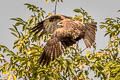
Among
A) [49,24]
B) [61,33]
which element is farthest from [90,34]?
[49,24]

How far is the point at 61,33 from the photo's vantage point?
8.28 m

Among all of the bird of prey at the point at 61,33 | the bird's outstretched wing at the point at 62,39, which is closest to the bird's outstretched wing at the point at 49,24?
the bird of prey at the point at 61,33

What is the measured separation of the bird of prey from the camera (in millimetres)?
7781

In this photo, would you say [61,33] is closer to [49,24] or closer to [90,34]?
[90,34]

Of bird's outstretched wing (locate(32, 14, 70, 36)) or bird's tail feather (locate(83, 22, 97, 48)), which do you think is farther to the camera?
bird's outstretched wing (locate(32, 14, 70, 36))

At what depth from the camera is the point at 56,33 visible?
834 centimetres

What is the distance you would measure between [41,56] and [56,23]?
6.24 ft

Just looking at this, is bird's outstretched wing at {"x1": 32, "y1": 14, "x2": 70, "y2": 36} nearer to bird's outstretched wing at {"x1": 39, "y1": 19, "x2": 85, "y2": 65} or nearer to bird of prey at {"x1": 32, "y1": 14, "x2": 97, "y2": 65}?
bird of prey at {"x1": 32, "y1": 14, "x2": 97, "y2": 65}

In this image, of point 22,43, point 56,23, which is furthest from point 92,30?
point 22,43

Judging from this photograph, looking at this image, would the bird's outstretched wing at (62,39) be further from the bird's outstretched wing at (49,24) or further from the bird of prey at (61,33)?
the bird's outstretched wing at (49,24)

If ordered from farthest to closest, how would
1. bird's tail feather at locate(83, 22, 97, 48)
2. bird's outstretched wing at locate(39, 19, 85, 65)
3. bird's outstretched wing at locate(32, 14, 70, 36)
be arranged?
bird's outstretched wing at locate(32, 14, 70, 36), bird's tail feather at locate(83, 22, 97, 48), bird's outstretched wing at locate(39, 19, 85, 65)

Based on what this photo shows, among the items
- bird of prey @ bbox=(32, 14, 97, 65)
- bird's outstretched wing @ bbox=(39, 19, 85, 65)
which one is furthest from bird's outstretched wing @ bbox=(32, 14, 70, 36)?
bird's outstretched wing @ bbox=(39, 19, 85, 65)

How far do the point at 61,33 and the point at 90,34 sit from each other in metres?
0.94

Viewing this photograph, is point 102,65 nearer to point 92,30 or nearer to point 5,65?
point 92,30
